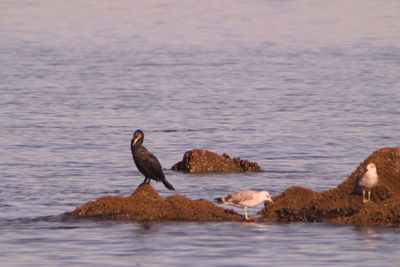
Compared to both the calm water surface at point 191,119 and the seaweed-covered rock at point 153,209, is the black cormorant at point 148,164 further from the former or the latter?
the calm water surface at point 191,119

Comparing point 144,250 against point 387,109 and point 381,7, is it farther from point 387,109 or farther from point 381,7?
point 381,7

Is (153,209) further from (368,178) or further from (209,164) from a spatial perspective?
(209,164)

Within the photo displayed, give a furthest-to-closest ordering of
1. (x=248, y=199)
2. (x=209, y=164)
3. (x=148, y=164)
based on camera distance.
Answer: (x=209, y=164) < (x=148, y=164) < (x=248, y=199)

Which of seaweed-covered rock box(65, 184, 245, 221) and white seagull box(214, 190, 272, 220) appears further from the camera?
seaweed-covered rock box(65, 184, 245, 221)

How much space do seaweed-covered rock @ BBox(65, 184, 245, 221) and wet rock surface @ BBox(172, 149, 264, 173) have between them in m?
7.81

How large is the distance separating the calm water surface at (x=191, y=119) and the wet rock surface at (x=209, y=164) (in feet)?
1.60

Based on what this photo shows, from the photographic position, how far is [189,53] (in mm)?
83812

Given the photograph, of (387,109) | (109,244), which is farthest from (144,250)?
(387,109)

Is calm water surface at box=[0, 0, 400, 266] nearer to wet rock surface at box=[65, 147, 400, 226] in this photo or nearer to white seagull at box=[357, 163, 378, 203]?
wet rock surface at box=[65, 147, 400, 226]

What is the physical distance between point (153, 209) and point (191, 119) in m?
23.4

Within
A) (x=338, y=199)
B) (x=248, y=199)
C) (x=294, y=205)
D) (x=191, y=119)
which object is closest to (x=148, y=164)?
(x=248, y=199)

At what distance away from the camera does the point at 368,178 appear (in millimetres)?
20469

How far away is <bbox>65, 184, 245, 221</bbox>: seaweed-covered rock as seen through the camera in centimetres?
2167

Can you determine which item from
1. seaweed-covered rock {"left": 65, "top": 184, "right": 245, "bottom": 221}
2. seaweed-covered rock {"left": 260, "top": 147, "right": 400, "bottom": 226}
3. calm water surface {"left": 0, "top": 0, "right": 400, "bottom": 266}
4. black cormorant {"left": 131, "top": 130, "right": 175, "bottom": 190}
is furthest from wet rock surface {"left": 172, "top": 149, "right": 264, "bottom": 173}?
seaweed-covered rock {"left": 260, "top": 147, "right": 400, "bottom": 226}
